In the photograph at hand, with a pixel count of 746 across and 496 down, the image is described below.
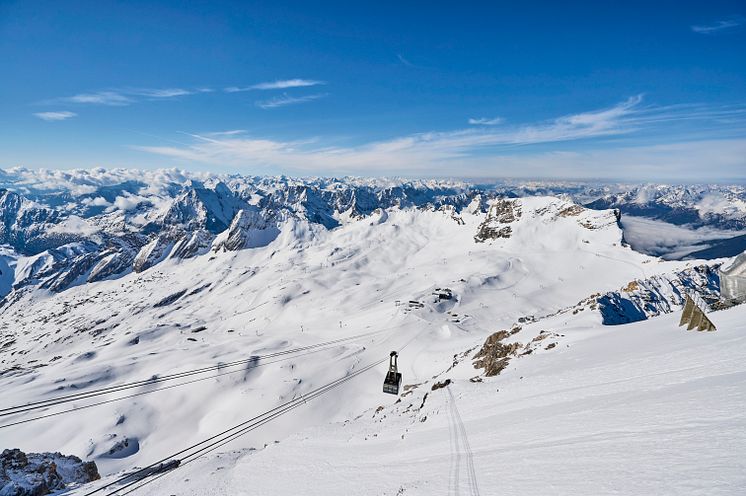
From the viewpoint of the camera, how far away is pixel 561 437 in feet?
35.2

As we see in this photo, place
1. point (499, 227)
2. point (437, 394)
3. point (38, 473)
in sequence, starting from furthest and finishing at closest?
point (499, 227) → point (437, 394) → point (38, 473)

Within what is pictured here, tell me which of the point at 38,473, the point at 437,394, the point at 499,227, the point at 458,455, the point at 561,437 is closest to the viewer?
the point at 561,437

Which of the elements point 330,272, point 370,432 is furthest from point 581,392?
point 330,272

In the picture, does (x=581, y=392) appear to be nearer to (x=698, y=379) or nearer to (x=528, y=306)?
(x=698, y=379)

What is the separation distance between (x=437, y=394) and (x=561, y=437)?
15684 mm

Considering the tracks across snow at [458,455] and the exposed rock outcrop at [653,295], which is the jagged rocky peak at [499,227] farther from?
the tracks across snow at [458,455]

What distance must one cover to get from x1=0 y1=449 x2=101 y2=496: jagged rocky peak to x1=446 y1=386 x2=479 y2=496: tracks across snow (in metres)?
22.4

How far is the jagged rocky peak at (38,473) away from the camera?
19.0 metres

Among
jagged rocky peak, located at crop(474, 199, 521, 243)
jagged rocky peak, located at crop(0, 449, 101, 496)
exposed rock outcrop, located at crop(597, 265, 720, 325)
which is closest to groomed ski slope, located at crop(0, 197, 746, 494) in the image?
jagged rocky peak, located at crop(0, 449, 101, 496)

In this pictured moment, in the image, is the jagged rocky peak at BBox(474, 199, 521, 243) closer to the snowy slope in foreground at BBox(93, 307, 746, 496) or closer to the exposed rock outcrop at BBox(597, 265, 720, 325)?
the exposed rock outcrop at BBox(597, 265, 720, 325)

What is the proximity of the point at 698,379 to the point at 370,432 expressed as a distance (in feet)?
56.9

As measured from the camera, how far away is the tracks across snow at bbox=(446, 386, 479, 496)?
400 inches

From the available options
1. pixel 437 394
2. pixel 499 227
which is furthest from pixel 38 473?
pixel 499 227

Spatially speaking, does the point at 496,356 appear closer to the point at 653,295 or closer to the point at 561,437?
Answer: the point at 561,437
